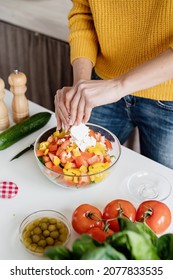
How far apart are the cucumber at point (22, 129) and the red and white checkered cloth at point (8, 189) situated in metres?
0.17

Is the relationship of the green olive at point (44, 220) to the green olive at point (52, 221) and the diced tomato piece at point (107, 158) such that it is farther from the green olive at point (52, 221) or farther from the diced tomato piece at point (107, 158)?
the diced tomato piece at point (107, 158)

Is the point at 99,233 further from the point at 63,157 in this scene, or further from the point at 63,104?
the point at 63,104

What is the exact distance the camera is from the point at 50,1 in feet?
7.04

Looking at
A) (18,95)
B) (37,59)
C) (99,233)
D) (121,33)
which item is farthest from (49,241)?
(37,59)

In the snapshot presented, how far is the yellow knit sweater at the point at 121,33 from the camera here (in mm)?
1064

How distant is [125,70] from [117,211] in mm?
508

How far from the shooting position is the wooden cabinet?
6.21ft

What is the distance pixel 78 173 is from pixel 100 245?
1.19 ft

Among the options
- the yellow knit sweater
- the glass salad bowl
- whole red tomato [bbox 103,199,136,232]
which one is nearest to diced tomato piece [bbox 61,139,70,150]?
the glass salad bowl

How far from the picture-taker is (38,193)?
981 millimetres

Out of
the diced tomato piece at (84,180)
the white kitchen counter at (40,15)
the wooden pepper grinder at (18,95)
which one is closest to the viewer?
the diced tomato piece at (84,180)

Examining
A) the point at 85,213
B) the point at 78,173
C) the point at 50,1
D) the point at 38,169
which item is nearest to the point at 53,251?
the point at 85,213

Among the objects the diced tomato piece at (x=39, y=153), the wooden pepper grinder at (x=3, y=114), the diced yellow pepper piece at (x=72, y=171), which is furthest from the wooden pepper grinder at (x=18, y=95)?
the diced yellow pepper piece at (x=72, y=171)
